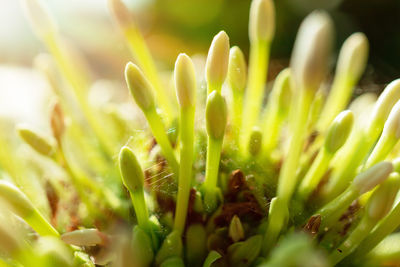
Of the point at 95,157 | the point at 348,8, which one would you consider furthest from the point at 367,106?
the point at 348,8

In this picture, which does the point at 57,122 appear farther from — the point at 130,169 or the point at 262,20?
the point at 262,20

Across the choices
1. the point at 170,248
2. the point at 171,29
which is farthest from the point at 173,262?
the point at 171,29

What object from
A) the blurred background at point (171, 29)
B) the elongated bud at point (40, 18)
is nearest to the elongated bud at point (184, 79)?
the elongated bud at point (40, 18)

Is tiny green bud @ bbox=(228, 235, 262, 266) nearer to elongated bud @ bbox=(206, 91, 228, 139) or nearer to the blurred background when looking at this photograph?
elongated bud @ bbox=(206, 91, 228, 139)

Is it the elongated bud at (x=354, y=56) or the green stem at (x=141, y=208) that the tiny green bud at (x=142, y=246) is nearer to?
the green stem at (x=141, y=208)

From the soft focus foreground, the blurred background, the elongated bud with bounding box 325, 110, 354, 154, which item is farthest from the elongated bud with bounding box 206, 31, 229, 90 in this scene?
the blurred background

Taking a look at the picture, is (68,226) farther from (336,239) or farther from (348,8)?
(348,8)

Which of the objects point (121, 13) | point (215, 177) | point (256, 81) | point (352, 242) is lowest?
point (352, 242)
